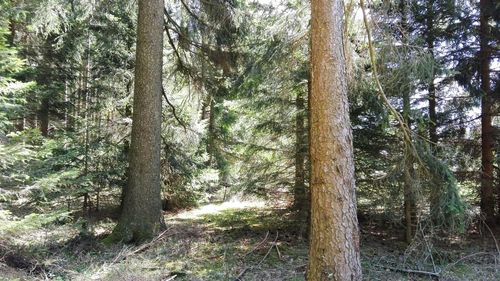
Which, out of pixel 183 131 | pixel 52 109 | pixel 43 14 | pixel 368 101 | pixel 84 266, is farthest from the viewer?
pixel 52 109

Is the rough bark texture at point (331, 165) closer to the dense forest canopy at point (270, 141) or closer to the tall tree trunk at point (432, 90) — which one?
the dense forest canopy at point (270, 141)

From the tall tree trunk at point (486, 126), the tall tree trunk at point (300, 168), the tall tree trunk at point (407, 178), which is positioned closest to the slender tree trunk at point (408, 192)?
the tall tree trunk at point (407, 178)

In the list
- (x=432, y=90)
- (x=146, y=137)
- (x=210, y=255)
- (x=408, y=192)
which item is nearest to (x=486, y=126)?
(x=432, y=90)

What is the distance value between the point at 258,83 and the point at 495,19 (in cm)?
562

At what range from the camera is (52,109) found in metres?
13.1

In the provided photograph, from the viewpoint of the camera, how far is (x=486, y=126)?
9.22 metres

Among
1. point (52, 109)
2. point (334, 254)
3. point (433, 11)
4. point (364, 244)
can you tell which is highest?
point (433, 11)

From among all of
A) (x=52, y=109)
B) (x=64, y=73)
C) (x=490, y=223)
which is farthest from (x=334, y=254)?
(x=52, y=109)

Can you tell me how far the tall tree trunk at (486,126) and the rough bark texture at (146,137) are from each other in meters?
7.38

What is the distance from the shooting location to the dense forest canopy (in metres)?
4.95

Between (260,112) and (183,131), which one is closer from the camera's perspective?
(260,112)

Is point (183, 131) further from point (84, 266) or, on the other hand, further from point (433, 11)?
point (433, 11)

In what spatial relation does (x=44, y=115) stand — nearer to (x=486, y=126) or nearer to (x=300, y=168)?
(x=300, y=168)

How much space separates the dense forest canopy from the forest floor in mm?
49
